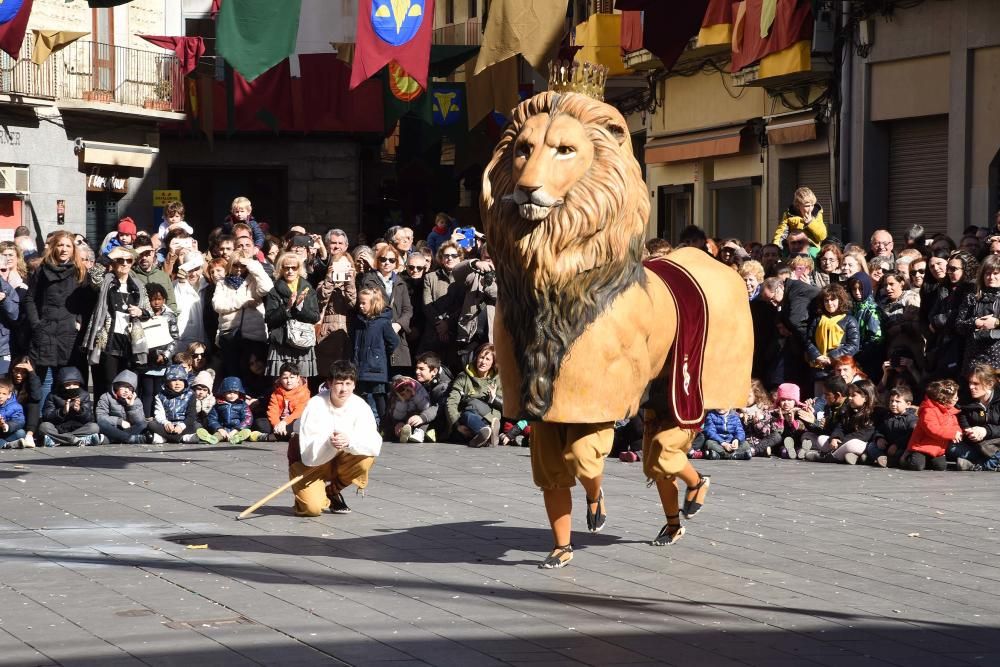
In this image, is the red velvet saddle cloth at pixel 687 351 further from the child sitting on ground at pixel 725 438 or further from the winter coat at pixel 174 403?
the winter coat at pixel 174 403

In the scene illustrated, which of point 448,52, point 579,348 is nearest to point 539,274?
point 579,348

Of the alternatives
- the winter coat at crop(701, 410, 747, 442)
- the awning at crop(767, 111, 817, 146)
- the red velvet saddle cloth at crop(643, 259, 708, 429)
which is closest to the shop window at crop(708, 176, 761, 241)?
the awning at crop(767, 111, 817, 146)

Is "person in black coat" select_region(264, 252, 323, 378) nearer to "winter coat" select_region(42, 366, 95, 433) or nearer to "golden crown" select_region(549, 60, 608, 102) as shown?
"winter coat" select_region(42, 366, 95, 433)

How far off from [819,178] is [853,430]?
11885mm

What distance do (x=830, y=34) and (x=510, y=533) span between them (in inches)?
610

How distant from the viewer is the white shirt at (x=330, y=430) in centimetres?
1093

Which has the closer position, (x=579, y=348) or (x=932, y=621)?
(x=932, y=621)

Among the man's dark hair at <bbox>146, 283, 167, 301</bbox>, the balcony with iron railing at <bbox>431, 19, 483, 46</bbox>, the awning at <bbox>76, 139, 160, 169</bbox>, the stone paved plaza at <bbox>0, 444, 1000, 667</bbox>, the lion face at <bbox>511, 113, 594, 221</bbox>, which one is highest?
the balcony with iron railing at <bbox>431, 19, 483, 46</bbox>

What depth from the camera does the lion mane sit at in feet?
28.6

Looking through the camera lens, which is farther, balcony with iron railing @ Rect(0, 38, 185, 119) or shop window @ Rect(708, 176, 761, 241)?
balcony with iron railing @ Rect(0, 38, 185, 119)

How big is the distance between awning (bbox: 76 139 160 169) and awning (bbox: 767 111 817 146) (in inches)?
589

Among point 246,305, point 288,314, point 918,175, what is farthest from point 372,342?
point 918,175

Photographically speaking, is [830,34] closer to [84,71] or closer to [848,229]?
[848,229]

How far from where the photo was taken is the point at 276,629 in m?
7.39
